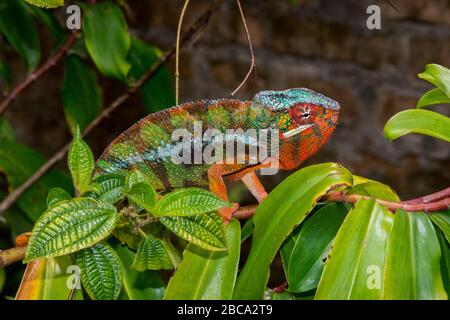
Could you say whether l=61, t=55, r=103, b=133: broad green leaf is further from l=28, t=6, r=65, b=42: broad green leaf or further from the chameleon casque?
the chameleon casque

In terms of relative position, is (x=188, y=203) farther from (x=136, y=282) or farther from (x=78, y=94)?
(x=78, y=94)

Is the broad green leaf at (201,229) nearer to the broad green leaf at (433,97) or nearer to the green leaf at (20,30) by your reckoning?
the broad green leaf at (433,97)

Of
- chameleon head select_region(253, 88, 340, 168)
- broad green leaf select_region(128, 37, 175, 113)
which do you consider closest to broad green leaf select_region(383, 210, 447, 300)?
chameleon head select_region(253, 88, 340, 168)

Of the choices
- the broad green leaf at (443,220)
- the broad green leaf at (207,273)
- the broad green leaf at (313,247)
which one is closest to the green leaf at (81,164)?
the broad green leaf at (207,273)

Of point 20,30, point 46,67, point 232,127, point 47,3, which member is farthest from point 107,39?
point 232,127

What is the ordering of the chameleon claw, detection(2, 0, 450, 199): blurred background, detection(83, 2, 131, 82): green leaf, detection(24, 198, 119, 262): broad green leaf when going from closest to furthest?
detection(24, 198, 119, 262): broad green leaf < the chameleon claw < detection(83, 2, 131, 82): green leaf < detection(2, 0, 450, 199): blurred background
